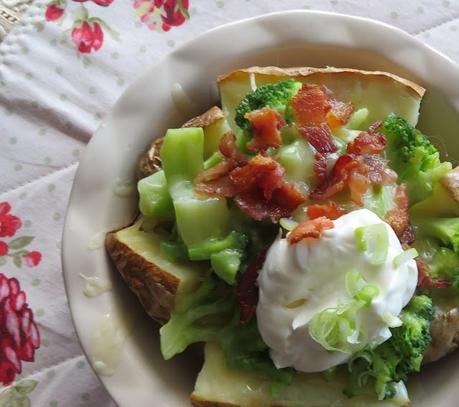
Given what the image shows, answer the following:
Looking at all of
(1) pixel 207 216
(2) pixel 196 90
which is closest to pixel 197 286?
(1) pixel 207 216

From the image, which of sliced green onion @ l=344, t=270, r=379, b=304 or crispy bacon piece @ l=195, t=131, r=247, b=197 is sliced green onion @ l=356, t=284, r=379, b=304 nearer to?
sliced green onion @ l=344, t=270, r=379, b=304

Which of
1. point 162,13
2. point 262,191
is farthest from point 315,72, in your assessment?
point 162,13

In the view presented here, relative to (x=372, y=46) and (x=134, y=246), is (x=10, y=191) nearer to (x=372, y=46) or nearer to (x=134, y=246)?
(x=134, y=246)

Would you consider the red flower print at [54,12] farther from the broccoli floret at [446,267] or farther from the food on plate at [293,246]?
the broccoli floret at [446,267]

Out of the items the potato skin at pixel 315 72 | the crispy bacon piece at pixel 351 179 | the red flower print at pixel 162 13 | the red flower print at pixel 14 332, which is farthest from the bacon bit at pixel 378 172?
the red flower print at pixel 14 332

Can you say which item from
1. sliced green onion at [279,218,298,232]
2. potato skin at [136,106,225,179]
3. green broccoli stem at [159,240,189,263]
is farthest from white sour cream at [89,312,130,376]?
sliced green onion at [279,218,298,232]
